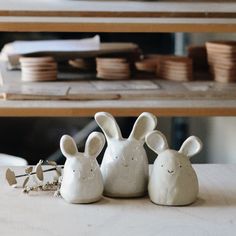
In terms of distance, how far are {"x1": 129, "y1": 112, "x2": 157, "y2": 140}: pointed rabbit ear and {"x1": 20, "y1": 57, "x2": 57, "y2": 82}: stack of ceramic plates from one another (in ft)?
2.04

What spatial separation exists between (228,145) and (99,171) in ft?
3.62

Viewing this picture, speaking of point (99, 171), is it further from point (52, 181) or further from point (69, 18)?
point (69, 18)

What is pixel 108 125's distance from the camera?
3.06 ft

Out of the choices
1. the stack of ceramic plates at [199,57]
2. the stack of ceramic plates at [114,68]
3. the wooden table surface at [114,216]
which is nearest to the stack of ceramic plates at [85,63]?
the stack of ceramic plates at [114,68]

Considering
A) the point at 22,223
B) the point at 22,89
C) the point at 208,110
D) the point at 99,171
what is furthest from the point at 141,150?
the point at 22,89

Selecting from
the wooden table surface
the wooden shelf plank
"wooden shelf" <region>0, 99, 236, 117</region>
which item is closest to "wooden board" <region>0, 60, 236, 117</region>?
"wooden shelf" <region>0, 99, 236, 117</region>

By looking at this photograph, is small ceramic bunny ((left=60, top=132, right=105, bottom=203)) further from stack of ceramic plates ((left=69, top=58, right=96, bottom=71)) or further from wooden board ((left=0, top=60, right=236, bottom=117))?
stack of ceramic plates ((left=69, top=58, right=96, bottom=71))

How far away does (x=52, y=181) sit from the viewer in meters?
0.99

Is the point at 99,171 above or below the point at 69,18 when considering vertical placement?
below

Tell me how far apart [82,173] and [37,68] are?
673 millimetres

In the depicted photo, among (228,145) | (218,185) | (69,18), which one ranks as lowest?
(228,145)

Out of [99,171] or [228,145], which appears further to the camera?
[228,145]

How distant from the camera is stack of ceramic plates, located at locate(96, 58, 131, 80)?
5.13 feet

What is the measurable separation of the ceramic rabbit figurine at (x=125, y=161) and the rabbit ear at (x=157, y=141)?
2cm
